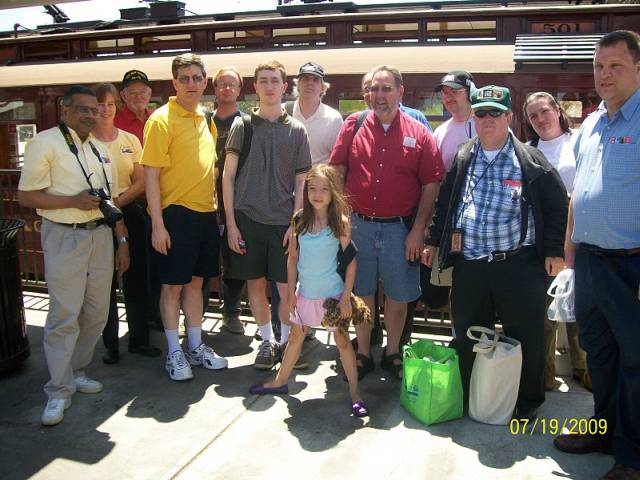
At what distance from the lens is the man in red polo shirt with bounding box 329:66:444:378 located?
399 cm

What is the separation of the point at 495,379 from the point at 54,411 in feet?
8.65

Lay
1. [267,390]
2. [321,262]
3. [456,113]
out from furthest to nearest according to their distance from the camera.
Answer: [456,113]
[267,390]
[321,262]

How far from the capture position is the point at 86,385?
4016 millimetres

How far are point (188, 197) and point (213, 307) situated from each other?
215 cm

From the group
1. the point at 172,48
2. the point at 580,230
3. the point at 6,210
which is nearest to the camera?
the point at 580,230

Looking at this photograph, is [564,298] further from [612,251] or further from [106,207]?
[106,207]

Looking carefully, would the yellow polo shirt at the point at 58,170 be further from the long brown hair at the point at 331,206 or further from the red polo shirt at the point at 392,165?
the red polo shirt at the point at 392,165

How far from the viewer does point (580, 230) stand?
122 inches

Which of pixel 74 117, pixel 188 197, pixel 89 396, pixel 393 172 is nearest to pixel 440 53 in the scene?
pixel 393 172

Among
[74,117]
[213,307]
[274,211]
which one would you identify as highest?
[74,117]

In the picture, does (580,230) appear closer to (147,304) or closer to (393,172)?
(393,172)

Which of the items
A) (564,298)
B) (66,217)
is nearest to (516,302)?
(564,298)

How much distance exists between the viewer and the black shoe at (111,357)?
4547mm
